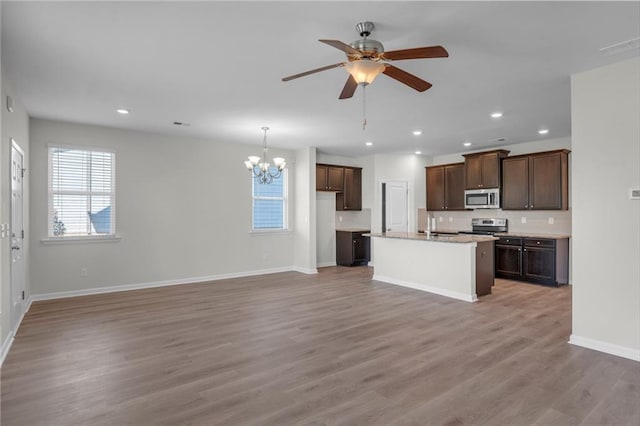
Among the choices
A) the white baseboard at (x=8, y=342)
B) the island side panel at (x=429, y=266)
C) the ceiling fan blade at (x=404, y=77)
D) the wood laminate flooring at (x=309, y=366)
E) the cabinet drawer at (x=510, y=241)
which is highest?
the ceiling fan blade at (x=404, y=77)

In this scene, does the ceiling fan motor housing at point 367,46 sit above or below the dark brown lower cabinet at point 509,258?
above

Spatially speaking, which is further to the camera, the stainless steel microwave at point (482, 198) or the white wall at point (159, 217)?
the stainless steel microwave at point (482, 198)

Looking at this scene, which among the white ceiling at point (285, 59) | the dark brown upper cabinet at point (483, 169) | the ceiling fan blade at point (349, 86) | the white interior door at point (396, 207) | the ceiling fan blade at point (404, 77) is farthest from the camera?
the white interior door at point (396, 207)

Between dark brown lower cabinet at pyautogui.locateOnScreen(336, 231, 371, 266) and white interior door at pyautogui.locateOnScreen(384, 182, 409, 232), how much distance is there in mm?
677

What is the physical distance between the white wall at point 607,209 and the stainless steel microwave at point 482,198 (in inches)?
149

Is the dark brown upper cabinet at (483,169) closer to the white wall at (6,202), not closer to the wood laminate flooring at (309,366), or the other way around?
the wood laminate flooring at (309,366)

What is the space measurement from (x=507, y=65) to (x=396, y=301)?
3.27 meters

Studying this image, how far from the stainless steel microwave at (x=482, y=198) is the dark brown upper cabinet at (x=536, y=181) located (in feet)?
0.47

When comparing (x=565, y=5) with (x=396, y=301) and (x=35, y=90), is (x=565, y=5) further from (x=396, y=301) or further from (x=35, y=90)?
(x=35, y=90)

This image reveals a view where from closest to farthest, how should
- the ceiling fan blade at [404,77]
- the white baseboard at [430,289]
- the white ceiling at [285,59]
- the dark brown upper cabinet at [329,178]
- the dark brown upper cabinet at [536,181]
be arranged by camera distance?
the white ceiling at [285,59] < the ceiling fan blade at [404,77] < the white baseboard at [430,289] < the dark brown upper cabinet at [536,181] < the dark brown upper cabinet at [329,178]

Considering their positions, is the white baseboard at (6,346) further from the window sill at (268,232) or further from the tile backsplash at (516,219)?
the tile backsplash at (516,219)

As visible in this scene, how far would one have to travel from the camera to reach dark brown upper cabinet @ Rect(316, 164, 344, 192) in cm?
830

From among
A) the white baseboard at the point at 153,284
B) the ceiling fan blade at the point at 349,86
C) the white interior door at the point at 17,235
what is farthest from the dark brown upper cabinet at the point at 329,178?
the white interior door at the point at 17,235

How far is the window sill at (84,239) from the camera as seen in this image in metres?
5.34
